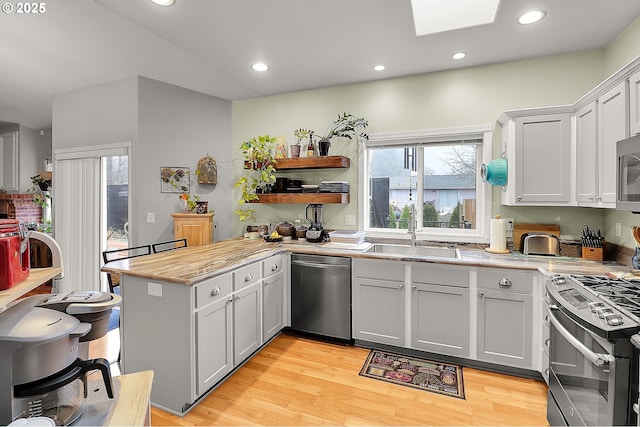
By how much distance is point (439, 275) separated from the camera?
2639 mm

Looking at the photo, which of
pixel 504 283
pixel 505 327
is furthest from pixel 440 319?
pixel 504 283

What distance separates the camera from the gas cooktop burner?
153 centimetres

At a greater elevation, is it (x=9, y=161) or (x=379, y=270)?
(x=9, y=161)

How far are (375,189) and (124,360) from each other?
9.07 ft

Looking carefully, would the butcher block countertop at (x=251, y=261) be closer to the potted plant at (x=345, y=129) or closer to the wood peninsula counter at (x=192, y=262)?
the wood peninsula counter at (x=192, y=262)

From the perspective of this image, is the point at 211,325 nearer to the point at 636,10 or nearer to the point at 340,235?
the point at 340,235

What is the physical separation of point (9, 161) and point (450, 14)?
732cm

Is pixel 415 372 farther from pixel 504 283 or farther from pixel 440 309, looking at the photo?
pixel 504 283

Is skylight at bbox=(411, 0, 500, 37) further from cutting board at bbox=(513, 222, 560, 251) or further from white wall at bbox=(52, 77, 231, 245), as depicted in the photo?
white wall at bbox=(52, 77, 231, 245)

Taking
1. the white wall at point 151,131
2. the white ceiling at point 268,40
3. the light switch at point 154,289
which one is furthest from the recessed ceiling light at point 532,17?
the white wall at point 151,131

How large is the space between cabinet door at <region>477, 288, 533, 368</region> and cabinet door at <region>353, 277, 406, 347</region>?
0.62 m

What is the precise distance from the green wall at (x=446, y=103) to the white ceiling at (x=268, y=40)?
4.9 inches

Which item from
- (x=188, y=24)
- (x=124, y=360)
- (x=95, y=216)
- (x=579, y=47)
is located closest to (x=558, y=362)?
(x=579, y=47)

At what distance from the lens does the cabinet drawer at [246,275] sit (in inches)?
96.8
